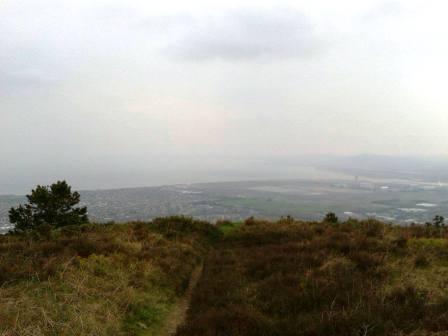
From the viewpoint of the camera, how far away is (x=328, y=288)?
796 centimetres

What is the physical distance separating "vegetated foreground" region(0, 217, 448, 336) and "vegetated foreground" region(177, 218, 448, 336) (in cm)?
3

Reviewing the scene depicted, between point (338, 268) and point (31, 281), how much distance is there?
7.84 meters

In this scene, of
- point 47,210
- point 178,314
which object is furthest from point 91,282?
point 47,210

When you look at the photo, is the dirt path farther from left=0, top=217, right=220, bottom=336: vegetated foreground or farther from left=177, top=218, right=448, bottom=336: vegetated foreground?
left=177, top=218, right=448, bottom=336: vegetated foreground

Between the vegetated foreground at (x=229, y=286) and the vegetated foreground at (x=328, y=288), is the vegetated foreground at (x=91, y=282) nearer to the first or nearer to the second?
the vegetated foreground at (x=229, y=286)

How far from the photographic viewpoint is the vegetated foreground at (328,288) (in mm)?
6156

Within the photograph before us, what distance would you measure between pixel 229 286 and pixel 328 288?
259cm

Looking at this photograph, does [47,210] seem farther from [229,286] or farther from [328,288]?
[328,288]

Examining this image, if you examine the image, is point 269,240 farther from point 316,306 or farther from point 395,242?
point 316,306

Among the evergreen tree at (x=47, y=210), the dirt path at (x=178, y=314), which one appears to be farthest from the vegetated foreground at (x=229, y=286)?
the evergreen tree at (x=47, y=210)

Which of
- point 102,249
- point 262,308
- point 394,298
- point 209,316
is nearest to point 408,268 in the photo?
point 394,298

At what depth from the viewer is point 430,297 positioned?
7309 mm

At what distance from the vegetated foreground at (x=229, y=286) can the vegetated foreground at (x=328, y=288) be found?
3cm

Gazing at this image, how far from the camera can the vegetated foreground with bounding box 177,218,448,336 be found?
20.2ft
